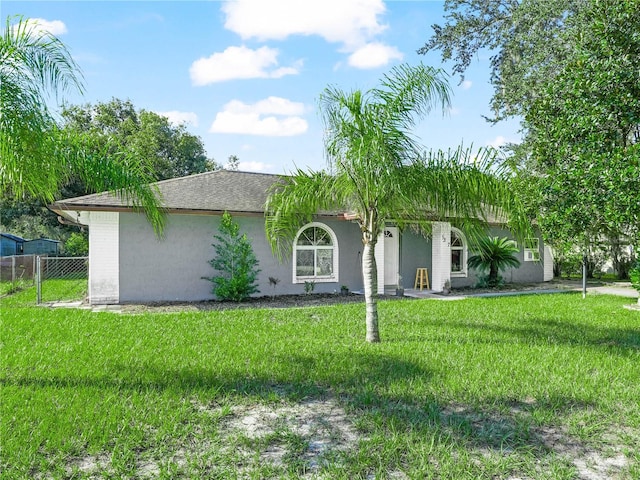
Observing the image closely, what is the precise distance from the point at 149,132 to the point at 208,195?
20.4 meters

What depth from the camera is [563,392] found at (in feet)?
17.1

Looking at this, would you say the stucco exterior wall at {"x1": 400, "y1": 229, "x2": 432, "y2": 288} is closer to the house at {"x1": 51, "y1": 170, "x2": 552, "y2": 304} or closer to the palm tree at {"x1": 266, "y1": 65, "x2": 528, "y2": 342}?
the house at {"x1": 51, "y1": 170, "x2": 552, "y2": 304}

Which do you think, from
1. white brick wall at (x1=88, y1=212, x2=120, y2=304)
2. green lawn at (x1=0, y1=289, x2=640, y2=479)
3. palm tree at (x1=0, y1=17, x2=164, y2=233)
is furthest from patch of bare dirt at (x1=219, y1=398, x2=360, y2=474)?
white brick wall at (x1=88, y1=212, x2=120, y2=304)

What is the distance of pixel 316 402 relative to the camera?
195 inches

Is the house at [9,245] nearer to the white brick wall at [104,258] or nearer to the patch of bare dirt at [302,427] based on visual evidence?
the white brick wall at [104,258]

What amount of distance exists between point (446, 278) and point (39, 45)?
43.6ft

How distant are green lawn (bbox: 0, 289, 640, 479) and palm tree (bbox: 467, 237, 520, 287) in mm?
8087

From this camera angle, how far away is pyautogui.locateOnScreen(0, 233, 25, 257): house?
3222 centimetres

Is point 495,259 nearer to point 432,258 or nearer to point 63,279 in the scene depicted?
point 432,258

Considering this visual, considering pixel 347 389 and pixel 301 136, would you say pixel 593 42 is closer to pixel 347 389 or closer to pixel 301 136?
pixel 301 136

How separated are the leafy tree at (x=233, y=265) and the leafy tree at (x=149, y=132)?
20.5m

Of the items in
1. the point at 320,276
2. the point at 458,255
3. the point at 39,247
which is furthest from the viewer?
the point at 39,247

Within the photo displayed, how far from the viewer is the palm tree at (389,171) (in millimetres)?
7316

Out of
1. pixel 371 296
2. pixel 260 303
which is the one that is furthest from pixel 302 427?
pixel 260 303
